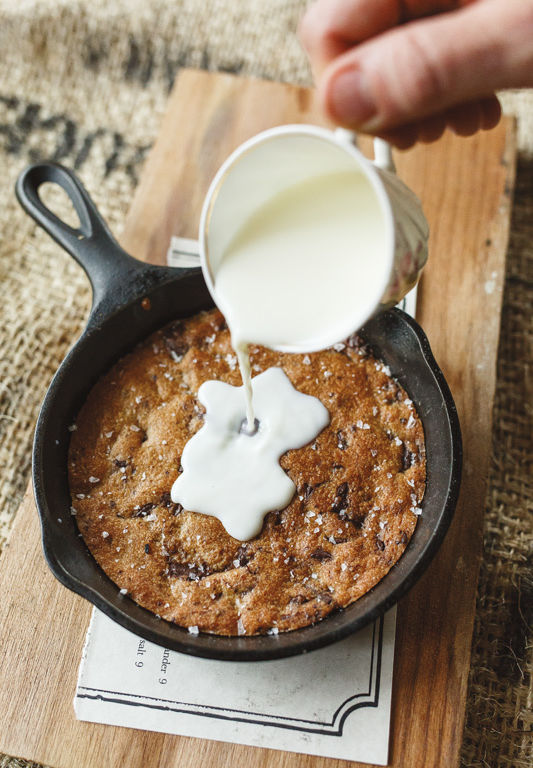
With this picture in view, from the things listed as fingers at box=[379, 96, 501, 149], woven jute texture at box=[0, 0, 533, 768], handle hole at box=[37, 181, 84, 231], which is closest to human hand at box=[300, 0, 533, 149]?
fingers at box=[379, 96, 501, 149]

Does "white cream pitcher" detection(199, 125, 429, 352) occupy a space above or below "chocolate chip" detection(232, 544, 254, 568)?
above

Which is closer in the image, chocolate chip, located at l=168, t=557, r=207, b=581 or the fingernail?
the fingernail

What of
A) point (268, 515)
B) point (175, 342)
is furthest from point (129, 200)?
point (268, 515)

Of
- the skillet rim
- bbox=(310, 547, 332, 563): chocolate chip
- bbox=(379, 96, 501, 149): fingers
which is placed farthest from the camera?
bbox=(310, 547, 332, 563): chocolate chip

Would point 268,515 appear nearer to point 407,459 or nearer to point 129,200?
point 407,459

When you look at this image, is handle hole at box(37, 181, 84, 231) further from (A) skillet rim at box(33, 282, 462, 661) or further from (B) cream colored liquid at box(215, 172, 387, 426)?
(B) cream colored liquid at box(215, 172, 387, 426)

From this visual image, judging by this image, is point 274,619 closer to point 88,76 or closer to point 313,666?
point 313,666

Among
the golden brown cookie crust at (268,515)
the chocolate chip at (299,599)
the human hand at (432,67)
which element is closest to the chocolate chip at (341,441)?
the golden brown cookie crust at (268,515)
